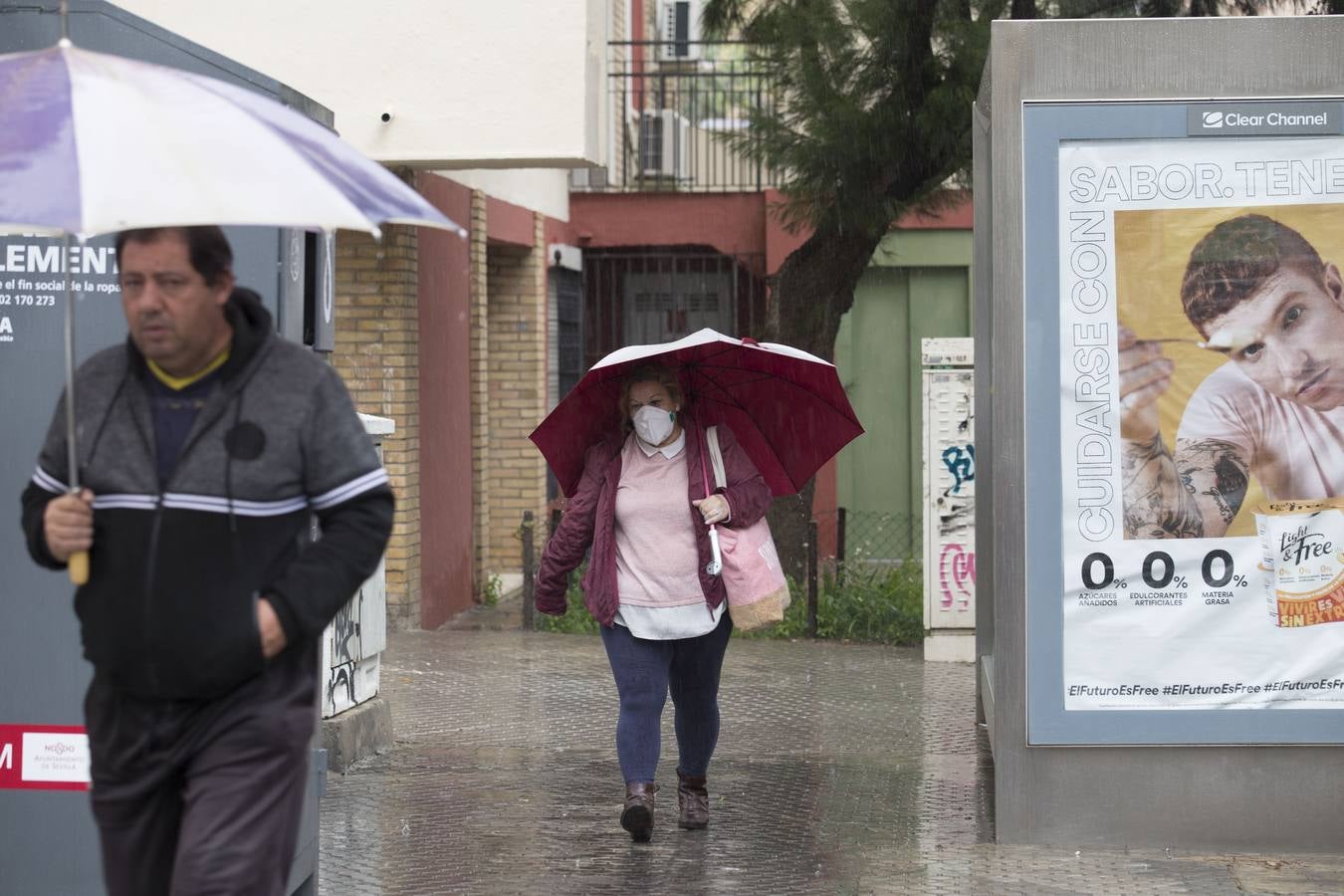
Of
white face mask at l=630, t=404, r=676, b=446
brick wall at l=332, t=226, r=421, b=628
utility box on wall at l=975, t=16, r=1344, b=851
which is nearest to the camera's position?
utility box on wall at l=975, t=16, r=1344, b=851

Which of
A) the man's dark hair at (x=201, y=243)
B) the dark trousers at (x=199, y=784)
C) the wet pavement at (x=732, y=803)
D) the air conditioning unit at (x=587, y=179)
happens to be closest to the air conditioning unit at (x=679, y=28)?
the air conditioning unit at (x=587, y=179)

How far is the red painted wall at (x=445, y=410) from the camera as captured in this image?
1200 cm

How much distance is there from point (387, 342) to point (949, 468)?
143 inches

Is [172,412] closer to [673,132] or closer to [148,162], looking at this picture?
[148,162]

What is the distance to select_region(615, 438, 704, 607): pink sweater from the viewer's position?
6.28 m

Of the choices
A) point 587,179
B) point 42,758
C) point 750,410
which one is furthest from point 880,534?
point 42,758

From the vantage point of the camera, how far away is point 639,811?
20.6 ft

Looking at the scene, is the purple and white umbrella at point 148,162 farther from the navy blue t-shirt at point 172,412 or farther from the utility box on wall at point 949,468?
the utility box on wall at point 949,468

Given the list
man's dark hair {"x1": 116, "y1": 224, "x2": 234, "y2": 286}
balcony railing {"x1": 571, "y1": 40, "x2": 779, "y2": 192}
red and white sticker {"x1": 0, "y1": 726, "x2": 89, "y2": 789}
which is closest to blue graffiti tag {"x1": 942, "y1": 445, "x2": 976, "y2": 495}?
balcony railing {"x1": 571, "y1": 40, "x2": 779, "y2": 192}

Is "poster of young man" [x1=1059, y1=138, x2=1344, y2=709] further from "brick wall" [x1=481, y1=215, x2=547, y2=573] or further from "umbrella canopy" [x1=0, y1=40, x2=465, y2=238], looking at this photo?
"brick wall" [x1=481, y1=215, x2=547, y2=573]

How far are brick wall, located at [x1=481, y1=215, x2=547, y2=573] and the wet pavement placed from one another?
4.00 meters

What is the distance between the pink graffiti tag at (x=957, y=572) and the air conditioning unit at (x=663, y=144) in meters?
7.65

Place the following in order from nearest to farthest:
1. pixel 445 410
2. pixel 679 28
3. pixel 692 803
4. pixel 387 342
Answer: pixel 692 803 < pixel 387 342 < pixel 445 410 < pixel 679 28

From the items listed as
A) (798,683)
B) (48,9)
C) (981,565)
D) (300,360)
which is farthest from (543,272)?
(300,360)
